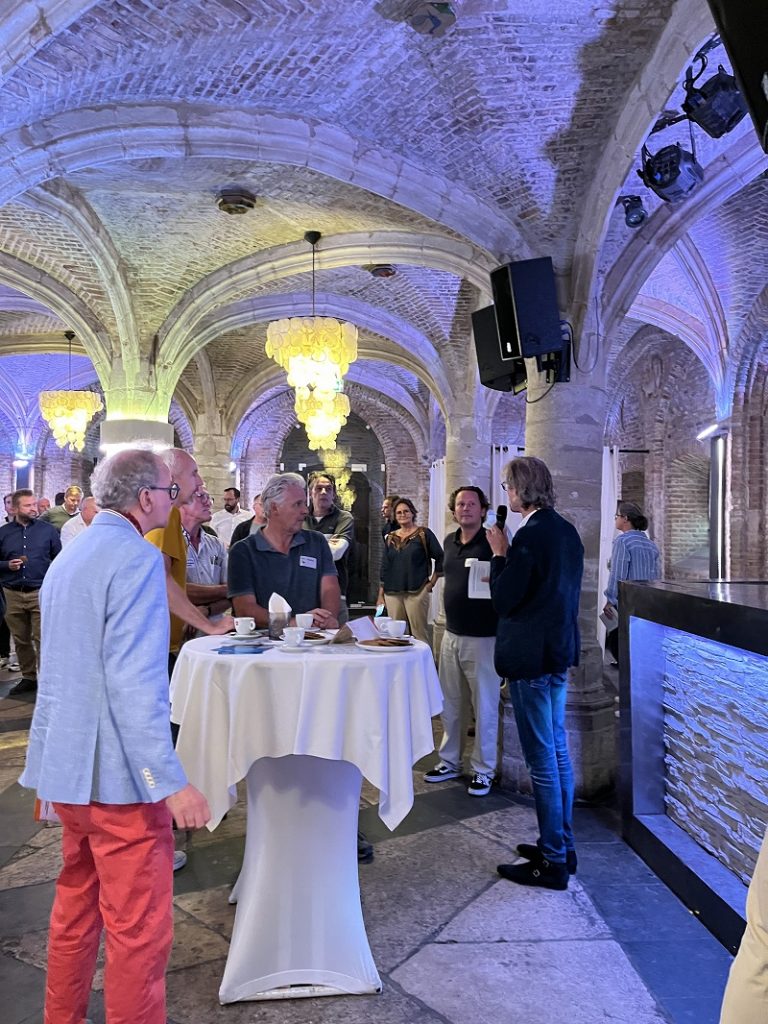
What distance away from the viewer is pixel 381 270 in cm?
838

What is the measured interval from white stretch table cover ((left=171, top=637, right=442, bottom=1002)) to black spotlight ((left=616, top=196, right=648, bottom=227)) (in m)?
3.69

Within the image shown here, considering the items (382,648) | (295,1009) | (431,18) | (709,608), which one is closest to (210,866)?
(295,1009)

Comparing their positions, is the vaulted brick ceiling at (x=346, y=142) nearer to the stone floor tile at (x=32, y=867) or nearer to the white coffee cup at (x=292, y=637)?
the white coffee cup at (x=292, y=637)

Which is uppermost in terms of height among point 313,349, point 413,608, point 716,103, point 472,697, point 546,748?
point 716,103

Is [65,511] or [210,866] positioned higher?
[65,511]

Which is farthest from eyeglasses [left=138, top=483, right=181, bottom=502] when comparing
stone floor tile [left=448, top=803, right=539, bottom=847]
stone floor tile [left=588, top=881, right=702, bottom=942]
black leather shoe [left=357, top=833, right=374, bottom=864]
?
stone floor tile [left=448, top=803, right=539, bottom=847]

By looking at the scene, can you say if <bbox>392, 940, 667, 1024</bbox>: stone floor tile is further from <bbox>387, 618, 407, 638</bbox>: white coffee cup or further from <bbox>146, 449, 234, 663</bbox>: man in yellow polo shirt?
Result: <bbox>146, 449, 234, 663</bbox>: man in yellow polo shirt

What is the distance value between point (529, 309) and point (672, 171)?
1.09 metres

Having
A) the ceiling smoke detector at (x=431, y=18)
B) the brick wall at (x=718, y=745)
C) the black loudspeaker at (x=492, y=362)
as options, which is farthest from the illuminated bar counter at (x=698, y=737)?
the ceiling smoke detector at (x=431, y=18)

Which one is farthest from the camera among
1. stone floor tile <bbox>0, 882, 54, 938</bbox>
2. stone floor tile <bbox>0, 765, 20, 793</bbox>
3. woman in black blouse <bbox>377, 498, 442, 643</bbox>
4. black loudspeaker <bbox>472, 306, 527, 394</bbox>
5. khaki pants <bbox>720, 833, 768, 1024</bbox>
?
woman in black blouse <bbox>377, 498, 442, 643</bbox>

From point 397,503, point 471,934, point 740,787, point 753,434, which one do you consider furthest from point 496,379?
point 753,434

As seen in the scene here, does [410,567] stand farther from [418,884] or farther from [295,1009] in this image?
[295,1009]

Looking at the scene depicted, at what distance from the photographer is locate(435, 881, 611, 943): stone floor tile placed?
2660 mm

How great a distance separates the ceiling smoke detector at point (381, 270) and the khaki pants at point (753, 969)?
25.8ft
